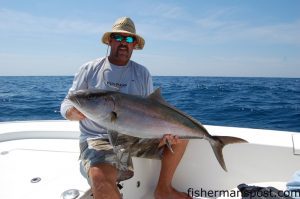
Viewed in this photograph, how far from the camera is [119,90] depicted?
3.09 meters

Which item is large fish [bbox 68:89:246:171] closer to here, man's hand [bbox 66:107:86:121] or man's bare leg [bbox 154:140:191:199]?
man's hand [bbox 66:107:86:121]

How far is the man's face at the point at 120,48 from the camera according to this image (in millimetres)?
3146

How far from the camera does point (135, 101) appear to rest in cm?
249

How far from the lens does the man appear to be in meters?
2.84

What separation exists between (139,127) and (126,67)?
3.12 ft

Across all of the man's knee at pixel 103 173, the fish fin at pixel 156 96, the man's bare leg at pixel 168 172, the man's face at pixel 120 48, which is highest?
the man's face at pixel 120 48

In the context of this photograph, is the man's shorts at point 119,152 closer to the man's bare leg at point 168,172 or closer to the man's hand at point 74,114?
the man's bare leg at point 168,172

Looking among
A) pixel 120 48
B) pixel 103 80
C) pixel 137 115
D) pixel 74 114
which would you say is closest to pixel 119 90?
pixel 103 80

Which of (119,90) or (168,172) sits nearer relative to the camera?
(119,90)

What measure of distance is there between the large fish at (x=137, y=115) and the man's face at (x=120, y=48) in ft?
2.57

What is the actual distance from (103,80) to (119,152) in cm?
71

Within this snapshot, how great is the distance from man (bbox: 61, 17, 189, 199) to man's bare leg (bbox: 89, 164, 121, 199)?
1.3 inches


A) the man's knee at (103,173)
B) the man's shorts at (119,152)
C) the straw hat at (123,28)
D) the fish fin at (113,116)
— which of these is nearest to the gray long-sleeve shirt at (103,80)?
the man's shorts at (119,152)

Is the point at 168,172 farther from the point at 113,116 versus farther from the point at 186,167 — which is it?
the point at 113,116
